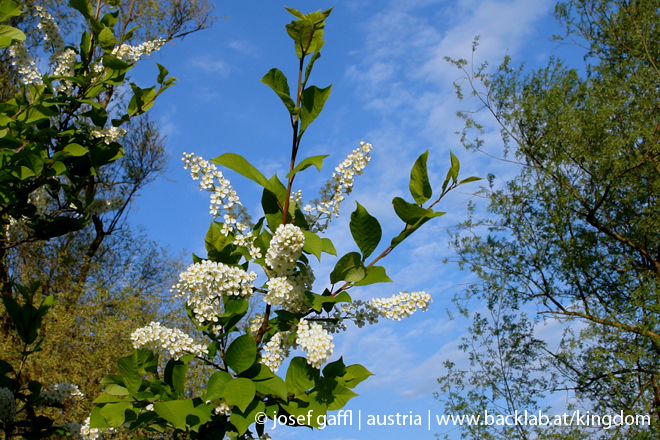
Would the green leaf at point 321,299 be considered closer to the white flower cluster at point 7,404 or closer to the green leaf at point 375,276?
the green leaf at point 375,276

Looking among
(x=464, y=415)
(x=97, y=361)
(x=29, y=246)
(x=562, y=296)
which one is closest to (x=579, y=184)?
(x=562, y=296)

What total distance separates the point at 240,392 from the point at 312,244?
307mm

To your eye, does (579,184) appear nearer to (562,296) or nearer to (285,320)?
(562,296)

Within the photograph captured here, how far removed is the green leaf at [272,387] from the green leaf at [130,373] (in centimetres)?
27

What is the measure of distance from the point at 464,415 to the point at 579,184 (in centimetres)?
305

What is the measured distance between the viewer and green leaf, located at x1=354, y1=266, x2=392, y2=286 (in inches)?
38.2

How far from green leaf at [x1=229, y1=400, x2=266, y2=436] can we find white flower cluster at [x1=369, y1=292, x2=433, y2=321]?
32 centimetres

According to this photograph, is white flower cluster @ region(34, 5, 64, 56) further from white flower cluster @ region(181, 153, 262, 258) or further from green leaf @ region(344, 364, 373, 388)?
green leaf @ region(344, 364, 373, 388)

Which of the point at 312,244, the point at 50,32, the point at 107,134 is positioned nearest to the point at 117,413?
the point at 312,244

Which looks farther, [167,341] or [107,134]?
[107,134]

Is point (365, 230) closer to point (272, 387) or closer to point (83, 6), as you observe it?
point (272, 387)

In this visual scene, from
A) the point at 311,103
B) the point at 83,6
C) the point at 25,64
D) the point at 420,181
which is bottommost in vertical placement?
the point at 420,181

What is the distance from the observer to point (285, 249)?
93 centimetres

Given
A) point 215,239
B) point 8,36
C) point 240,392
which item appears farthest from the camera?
point 8,36
